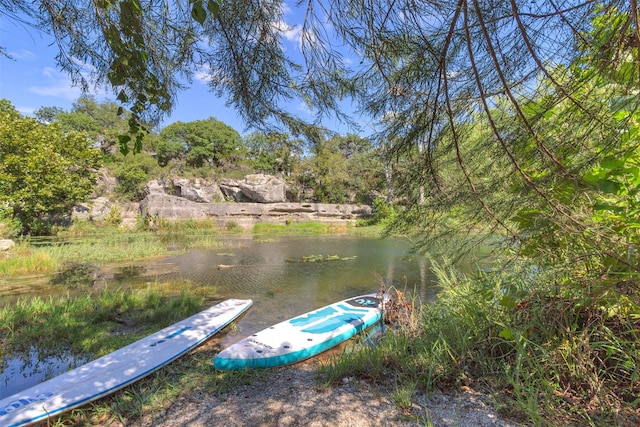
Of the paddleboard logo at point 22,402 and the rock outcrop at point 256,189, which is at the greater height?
the rock outcrop at point 256,189

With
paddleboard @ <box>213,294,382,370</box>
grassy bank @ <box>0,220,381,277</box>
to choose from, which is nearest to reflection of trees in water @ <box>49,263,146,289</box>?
grassy bank @ <box>0,220,381,277</box>

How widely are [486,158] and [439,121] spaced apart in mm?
299

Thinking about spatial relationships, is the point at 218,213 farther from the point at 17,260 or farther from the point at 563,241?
the point at 563,241

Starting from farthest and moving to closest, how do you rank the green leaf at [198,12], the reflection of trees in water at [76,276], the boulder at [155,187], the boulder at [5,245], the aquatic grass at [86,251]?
the boulder at [155,187]
the boulder at [5,245]
the aquatic grass at [86,251]
the reflection of trees in water at [76,276]
the green leaf at [198,12]

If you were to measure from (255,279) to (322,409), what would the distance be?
4944 millimetres

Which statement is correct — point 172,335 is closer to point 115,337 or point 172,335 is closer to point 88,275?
point 115,337

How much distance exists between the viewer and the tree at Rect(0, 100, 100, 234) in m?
10.2

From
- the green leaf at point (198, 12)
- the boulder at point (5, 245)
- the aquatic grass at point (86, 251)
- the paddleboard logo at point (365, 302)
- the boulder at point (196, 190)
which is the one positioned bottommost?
the paddleboard logo at point (365, 302)

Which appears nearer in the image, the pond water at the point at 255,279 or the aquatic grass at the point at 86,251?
the pond water at the point at 255,279

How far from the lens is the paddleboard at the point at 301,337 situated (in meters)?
2.68

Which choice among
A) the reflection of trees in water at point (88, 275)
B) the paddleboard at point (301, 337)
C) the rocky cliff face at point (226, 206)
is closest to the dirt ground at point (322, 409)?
the paddleboard at point (301, 337)

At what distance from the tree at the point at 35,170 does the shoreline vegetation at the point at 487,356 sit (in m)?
9.27

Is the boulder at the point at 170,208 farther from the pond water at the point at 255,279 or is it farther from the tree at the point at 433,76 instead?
the tree at the point at 433,76

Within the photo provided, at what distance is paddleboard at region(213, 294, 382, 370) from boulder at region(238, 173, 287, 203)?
1592cm
